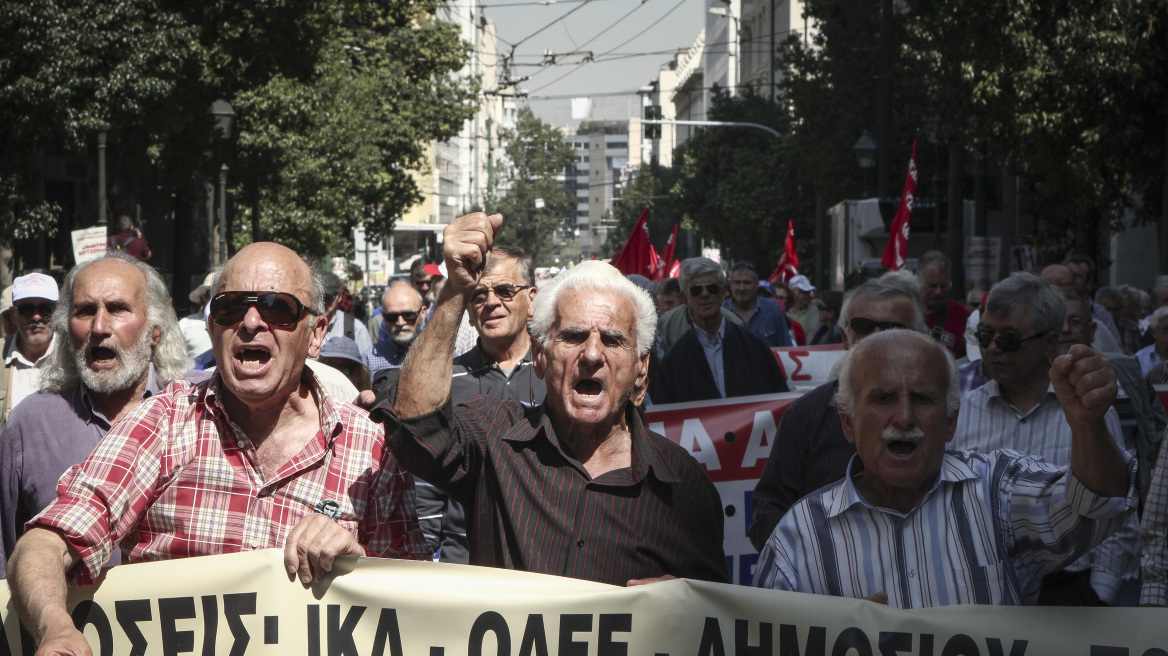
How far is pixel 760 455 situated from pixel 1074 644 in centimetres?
317

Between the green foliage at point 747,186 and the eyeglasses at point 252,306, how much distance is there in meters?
32.7

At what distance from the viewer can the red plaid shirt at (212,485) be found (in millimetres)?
3295

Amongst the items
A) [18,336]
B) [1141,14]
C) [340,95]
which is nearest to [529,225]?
[340,95]

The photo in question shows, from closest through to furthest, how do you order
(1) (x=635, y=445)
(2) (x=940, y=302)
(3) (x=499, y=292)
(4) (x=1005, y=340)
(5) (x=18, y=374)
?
1. (1) (x=635, y=445)
2. (4) (x=1005, y=340)
3. (3) (x=499, y=292)
4. (5) (x=18, y=374)
5. (2) (x=940, y=302)

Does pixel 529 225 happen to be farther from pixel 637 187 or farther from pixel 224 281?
pixel 224 281

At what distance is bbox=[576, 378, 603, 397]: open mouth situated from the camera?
3.53 metres

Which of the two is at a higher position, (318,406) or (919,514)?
(318,406)

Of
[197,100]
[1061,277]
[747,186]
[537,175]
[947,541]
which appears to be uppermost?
[537,175]

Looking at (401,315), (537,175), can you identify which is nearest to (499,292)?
(401,315)

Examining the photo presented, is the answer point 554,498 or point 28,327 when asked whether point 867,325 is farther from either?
point 28,327

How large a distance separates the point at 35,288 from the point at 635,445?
4.33 meters

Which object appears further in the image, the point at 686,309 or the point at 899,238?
the point at 899,238

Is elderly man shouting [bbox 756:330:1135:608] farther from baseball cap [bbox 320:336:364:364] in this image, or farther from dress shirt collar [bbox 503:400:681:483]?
baseball cap [bbox 320:336:364:364]

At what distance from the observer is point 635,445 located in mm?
3590
